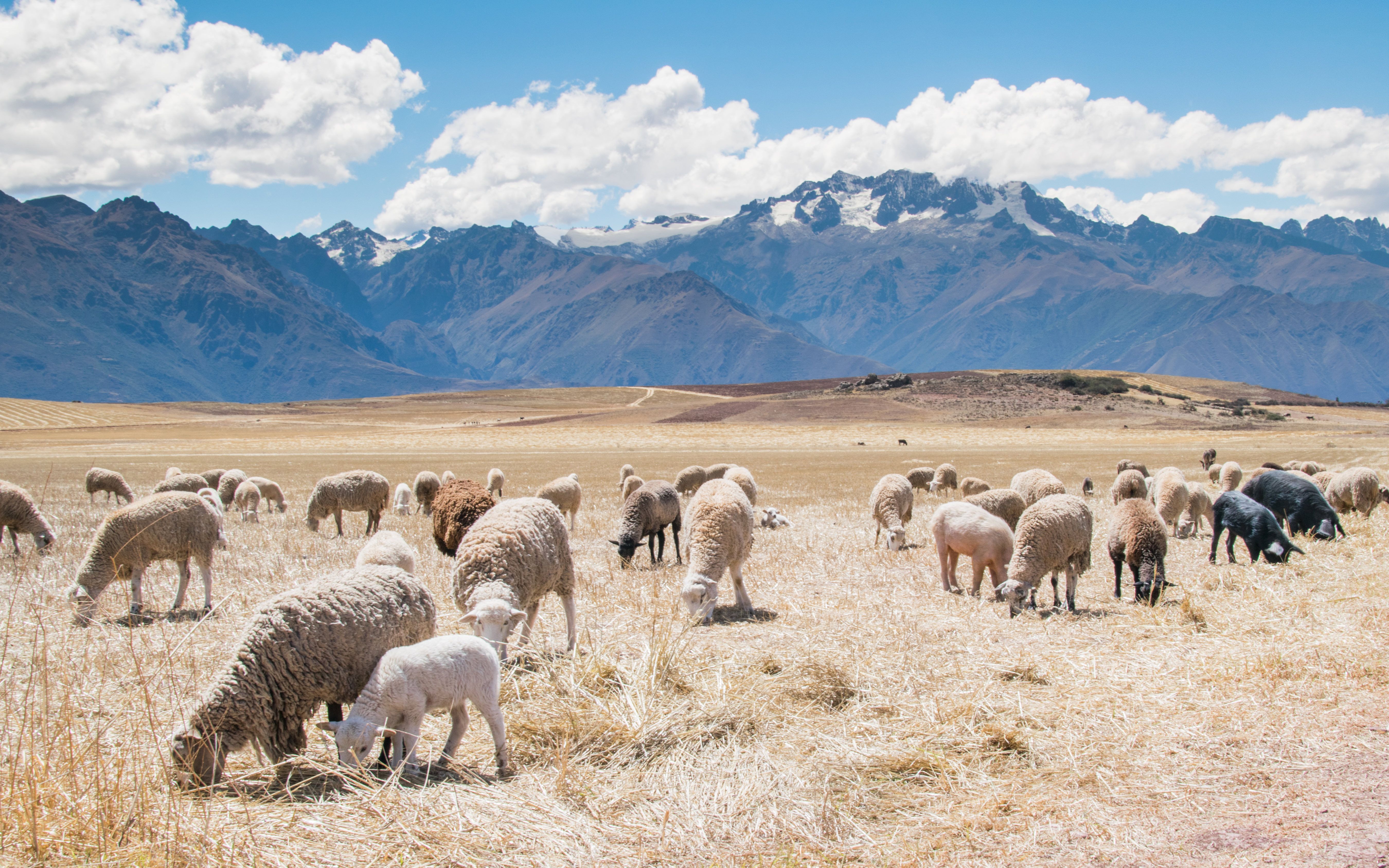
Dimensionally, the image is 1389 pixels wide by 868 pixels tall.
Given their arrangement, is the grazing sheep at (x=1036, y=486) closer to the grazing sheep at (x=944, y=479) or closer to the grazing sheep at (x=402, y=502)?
the grazing sheep at (x=944, y=479)

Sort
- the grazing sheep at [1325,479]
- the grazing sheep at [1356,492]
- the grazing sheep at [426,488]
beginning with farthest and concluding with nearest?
1. the grazing sheep at [426,488]
2. the grazing sheep at [1325,479]
3. the grazing sheep at [1356,492]

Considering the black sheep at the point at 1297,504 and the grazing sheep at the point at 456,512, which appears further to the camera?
the black sheep at the point at 1297,504

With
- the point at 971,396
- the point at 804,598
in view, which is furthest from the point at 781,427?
the point at 804,598

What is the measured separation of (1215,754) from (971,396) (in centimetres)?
11319

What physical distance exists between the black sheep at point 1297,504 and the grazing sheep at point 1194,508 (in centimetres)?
112

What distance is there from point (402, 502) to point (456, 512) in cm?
1551

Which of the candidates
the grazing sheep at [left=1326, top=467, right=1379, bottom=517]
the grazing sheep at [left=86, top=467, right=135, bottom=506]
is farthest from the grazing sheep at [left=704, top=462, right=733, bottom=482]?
the grazing sheep at [left=86, top=467, right=135, bottom=506]

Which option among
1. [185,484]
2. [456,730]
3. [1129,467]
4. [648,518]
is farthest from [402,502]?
[1129,467]

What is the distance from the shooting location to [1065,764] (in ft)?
18.7

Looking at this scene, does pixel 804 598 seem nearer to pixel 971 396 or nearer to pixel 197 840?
pixel 197 840

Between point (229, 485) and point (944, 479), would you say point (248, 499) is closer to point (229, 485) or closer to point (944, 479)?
point (229, 485)

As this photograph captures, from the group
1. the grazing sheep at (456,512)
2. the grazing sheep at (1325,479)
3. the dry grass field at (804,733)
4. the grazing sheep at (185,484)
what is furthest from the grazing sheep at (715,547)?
the grazing sheep at (1325,479)

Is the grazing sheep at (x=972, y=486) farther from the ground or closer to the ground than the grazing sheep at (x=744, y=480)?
closer to the ground

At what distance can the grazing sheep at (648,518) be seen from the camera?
1439 cm
